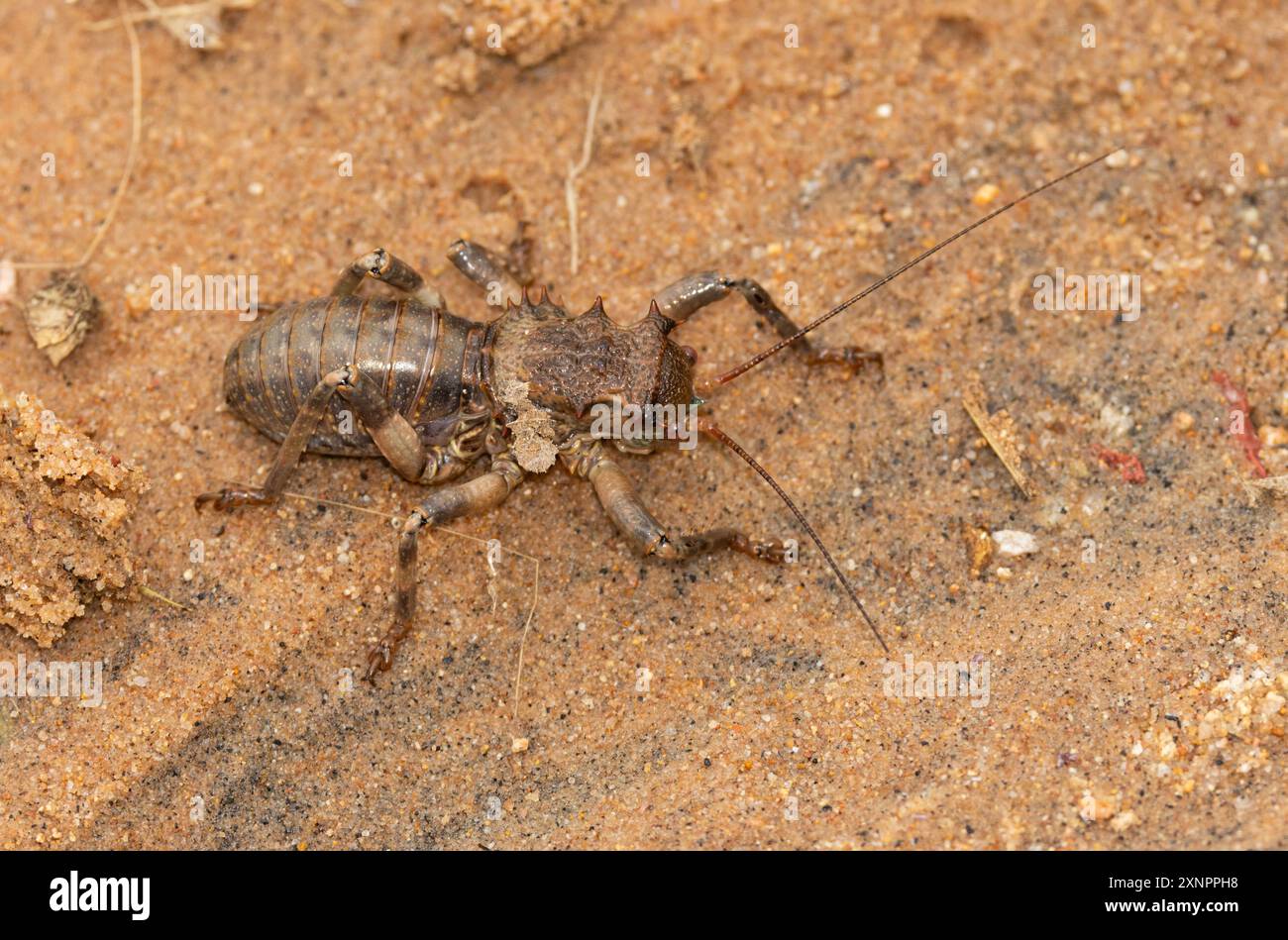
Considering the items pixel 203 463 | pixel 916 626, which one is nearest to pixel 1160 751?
pixel 916 626

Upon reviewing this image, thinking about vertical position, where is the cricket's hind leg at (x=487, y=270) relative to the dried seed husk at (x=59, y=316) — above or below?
above

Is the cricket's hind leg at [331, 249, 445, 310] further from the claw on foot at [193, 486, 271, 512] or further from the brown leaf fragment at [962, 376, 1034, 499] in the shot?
the brown leaf fragment at [962, 376, 1034, 499]

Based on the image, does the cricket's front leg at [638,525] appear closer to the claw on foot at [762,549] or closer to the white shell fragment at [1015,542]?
the claw on foot at [762,549]

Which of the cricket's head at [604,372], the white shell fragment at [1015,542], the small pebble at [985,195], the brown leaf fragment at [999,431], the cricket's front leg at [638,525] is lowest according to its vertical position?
the white shell fragment at [1015,542]

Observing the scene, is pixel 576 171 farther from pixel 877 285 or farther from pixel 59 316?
pixel 59 316

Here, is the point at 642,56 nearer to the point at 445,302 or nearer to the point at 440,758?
the point at 445,302

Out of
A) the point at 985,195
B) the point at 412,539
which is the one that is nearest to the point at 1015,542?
the point at 985,195

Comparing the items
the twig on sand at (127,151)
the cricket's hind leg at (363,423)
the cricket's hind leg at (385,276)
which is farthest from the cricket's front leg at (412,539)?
the twig on sand at (127,151)
